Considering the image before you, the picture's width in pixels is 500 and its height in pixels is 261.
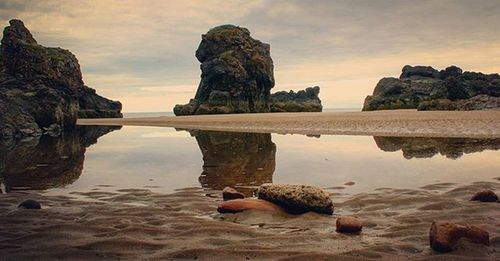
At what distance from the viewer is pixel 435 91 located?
5853cm

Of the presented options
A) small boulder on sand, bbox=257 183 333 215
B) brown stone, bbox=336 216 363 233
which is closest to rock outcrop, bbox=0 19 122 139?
small boulder on sand, bbox=257 183 333 215

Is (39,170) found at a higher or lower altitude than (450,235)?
lower

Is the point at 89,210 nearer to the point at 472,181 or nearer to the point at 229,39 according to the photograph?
the point at 472,181

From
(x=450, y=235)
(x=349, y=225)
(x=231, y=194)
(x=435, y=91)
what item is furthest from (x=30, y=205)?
(x=435, y=91)

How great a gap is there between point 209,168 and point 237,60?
8291 centimetres

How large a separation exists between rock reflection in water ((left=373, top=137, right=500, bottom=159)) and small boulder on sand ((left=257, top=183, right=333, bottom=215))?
8314 millimetres

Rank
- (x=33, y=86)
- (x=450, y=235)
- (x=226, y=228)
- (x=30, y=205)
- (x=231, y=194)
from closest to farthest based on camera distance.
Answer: (x=450, y=235) < (x=226, y=228) < (x=30, y=205) < (x=231, y=194) < (x=33, y=86)

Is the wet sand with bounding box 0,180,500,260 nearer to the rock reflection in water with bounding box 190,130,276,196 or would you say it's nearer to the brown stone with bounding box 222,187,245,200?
the brown stone with bounding box 222,187,245,200

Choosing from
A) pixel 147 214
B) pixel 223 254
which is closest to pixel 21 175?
pixel 147 214

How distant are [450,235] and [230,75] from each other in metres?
87.9

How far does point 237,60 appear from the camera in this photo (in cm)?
9506

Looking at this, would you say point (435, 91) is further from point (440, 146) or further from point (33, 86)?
point (33, 86)

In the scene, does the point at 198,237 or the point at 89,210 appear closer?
the point at 198,237

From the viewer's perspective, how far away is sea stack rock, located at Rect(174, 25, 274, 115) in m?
89.6
